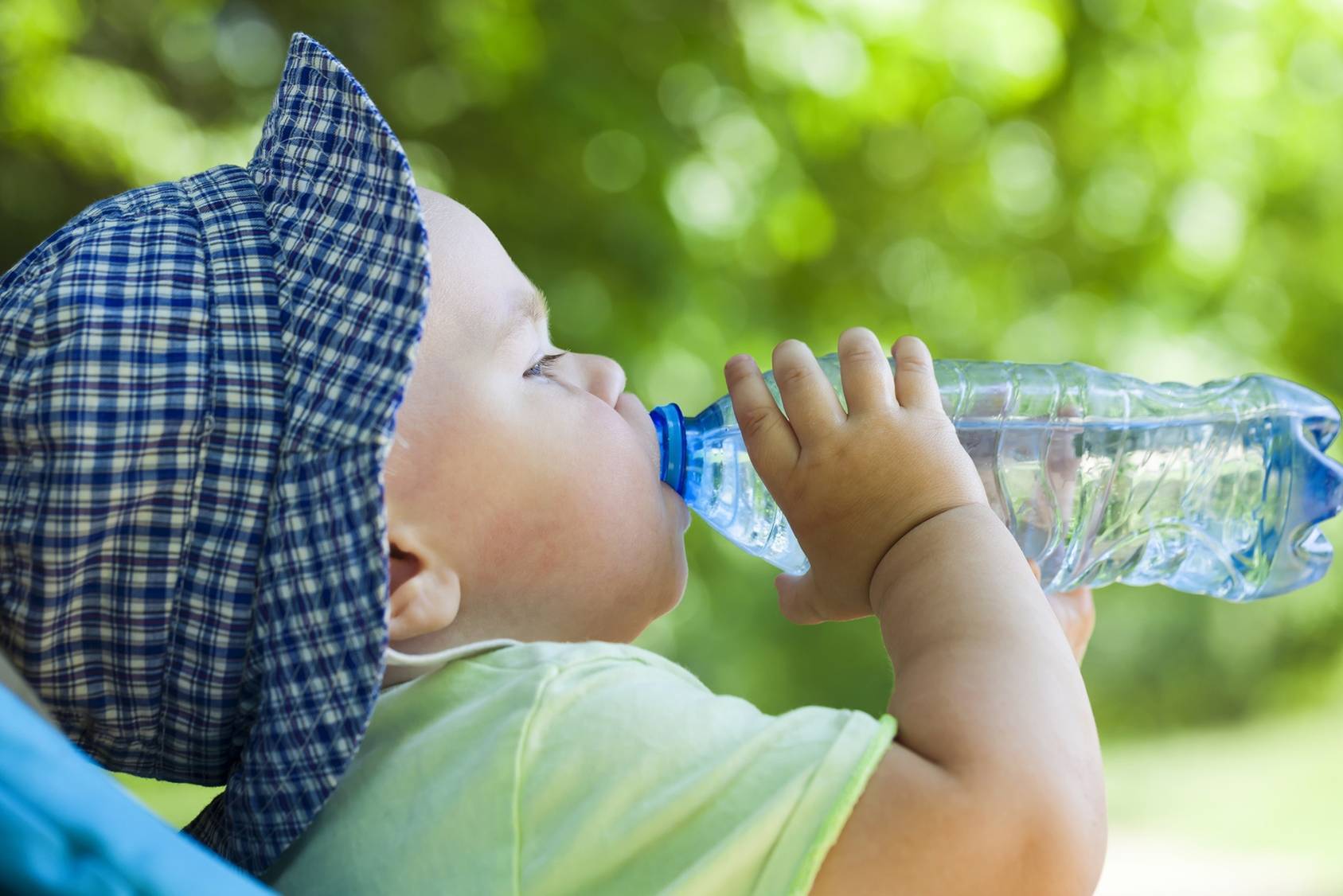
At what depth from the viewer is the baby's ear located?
93 cm

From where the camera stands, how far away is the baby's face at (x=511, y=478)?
96 centimetres

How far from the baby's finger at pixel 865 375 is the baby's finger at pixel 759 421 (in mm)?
60

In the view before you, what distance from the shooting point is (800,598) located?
118cm

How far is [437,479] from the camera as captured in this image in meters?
0.96

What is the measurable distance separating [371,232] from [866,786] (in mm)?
496

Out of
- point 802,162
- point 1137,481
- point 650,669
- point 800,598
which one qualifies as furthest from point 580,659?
point 802,162

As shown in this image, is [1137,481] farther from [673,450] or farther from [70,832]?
[70,832]

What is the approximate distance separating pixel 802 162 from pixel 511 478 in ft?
6.52

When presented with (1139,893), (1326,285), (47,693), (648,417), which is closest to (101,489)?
(47,693)

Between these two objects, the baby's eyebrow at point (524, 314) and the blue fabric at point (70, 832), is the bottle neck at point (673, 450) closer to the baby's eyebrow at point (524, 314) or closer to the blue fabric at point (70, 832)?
the baby's eyebrow at point (524, 314)

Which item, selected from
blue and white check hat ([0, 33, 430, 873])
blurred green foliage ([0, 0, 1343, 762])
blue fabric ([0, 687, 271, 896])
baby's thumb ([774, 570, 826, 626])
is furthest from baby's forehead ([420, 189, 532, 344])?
blurred green foliage ([0, 0, 1343, 762])

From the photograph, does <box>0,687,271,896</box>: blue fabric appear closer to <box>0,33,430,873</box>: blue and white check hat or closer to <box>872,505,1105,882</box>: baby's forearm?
<box>0,33,430,873</box>: blue and white check hat

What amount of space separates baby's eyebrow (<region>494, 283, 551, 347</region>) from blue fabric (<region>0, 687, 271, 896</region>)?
0.52 m

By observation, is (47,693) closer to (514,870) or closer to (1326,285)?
(514,870)
